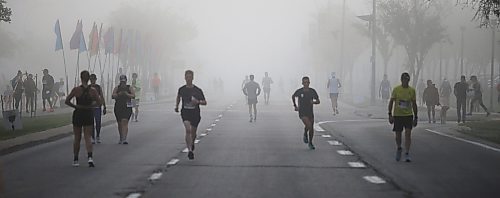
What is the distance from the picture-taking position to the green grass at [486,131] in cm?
2186

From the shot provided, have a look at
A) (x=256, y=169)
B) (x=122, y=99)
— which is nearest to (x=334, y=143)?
(x=122, y=99)

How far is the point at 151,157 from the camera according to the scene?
52.3ft

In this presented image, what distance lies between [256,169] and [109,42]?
38.0 metres

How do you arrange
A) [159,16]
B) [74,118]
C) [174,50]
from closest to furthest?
[74,118]
[159,16]
[174,50]

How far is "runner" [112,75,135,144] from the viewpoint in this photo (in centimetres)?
1934

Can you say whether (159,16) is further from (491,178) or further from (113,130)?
(491,178)

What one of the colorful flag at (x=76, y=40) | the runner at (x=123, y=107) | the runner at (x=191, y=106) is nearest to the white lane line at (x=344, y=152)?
the runner at (x=191, y=106)

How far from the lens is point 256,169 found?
Result: 545 inches

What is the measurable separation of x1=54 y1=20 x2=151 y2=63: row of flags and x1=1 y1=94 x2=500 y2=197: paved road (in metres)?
20.0

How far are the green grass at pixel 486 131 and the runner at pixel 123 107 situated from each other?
30.1 feet

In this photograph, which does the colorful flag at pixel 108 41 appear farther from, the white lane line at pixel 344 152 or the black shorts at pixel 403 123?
the black shorts at pixel 403 123

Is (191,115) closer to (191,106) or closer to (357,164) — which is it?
(191,106)

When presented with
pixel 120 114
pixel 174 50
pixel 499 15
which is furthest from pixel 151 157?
pixel 174 50

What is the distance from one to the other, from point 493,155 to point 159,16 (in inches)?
2862
